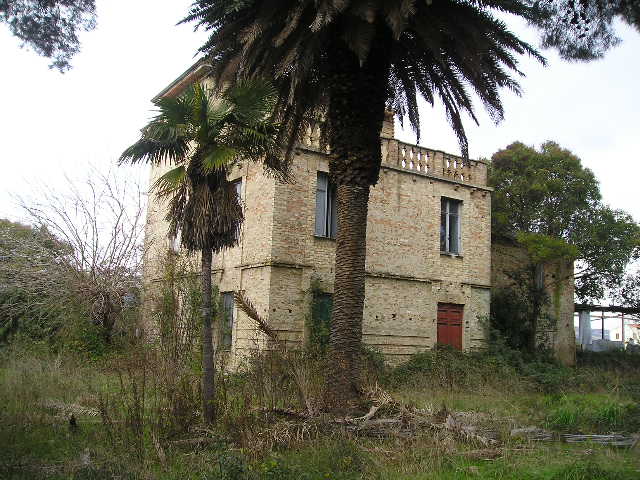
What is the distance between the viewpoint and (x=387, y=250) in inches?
778

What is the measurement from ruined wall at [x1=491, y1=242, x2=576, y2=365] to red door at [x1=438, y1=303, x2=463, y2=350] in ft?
10.6

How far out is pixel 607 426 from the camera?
10805 mm

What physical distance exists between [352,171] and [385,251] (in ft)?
28.9

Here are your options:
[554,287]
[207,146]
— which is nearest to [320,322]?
[207,146]

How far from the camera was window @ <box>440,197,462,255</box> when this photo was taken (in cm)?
2155

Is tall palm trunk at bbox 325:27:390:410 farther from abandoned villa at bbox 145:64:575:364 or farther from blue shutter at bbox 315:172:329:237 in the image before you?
blue shutter at bbox 315:172:329:237

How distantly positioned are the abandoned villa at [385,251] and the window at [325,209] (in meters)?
0.03

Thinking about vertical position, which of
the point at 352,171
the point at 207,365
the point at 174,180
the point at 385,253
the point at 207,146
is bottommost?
the point at 207,365

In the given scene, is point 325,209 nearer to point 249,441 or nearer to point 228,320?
point 228,320

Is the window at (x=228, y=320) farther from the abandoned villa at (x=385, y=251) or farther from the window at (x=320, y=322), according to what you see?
the window at (x=320, y=322)

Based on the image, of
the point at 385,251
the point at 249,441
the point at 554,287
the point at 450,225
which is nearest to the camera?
the point at 249,441

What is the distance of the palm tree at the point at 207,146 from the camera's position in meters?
10.9

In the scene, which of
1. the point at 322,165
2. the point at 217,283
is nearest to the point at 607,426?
the point at 322,165

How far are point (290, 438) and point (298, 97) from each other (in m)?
7.05
